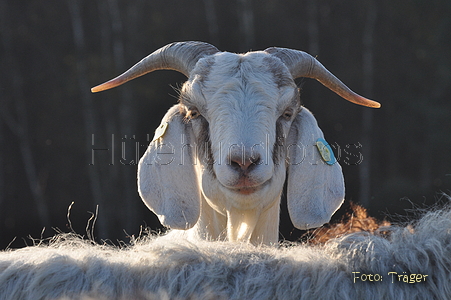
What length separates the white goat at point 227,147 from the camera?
3.30 metres

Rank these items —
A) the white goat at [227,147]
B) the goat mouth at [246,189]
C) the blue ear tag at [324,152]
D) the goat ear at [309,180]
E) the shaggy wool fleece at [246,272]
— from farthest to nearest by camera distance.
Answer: the blue ear tag at [324,152]
the goat ear at [309,180]
the white goat at [227,147]
the goat mouth at [246,189]
the shaggy wool fleece at [246,272]

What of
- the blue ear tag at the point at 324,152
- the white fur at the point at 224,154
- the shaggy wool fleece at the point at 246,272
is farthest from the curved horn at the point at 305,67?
the shaggy wool fleece at the point at 246,272

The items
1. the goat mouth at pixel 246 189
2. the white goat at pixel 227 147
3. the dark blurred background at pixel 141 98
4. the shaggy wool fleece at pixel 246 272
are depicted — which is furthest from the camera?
the dark blurred background at pixel 141 98

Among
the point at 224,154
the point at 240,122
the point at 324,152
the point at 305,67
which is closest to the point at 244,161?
the point at 224,154

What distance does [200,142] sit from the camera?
356cm

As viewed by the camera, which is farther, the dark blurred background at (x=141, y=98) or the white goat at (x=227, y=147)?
the dark blurred background at (x=141, y=98)

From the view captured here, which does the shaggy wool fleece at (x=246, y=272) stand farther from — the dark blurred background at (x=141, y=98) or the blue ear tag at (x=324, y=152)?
the dark blurred background at (x=141, y=98)

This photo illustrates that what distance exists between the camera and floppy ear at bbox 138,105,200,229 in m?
3.58

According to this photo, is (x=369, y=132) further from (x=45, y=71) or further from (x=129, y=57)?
(x=45, y=71)

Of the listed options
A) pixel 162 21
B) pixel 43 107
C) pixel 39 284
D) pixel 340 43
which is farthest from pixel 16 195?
pixel 39 284

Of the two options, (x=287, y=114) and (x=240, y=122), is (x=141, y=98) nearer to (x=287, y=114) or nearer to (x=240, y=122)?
(x=287, y=114)

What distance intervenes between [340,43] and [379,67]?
58.3 inches

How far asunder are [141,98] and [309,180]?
12.0 meters

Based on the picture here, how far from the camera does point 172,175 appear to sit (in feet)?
11.9
